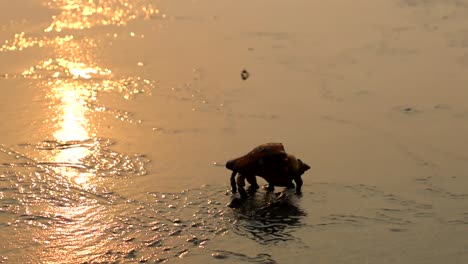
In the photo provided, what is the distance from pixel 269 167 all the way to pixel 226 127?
238 centimetres

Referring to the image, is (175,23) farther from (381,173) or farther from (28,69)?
(381,173)

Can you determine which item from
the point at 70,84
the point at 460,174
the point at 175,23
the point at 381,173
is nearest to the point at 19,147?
the point at 70,84

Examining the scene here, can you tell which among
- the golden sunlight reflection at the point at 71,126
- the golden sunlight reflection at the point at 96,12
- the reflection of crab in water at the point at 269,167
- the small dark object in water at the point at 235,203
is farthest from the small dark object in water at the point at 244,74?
the small dark object in water at the point at 235,203

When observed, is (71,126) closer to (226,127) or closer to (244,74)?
(226,127)

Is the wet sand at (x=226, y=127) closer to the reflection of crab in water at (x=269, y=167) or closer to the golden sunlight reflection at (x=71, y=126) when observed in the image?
the golden sunlight reflection at (x=71, y=126)

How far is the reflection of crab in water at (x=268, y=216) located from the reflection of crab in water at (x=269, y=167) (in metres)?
0.15

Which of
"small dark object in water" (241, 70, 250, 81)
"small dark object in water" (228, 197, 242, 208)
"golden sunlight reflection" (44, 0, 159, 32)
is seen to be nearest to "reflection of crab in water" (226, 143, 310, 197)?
"small dark object in water" (228, 197, 242, 208)

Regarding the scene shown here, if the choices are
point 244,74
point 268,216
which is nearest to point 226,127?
point 244,74

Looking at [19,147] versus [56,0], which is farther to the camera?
[56,0]

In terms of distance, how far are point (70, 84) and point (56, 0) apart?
562cm

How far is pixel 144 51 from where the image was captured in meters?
15.9

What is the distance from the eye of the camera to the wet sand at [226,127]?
9.55 m

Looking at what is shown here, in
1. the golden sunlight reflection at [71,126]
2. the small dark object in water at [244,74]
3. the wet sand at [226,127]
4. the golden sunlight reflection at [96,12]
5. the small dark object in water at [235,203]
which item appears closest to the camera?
the wet sand at [226,127]

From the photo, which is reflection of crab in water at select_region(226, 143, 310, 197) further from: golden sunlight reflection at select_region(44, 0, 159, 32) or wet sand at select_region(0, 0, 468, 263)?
golden sunlight reflection at select_region(44, 0, 159, 32)
